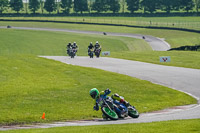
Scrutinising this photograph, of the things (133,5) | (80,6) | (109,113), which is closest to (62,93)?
(109,113)

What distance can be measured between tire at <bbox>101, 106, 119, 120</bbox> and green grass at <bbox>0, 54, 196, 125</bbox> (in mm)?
1500

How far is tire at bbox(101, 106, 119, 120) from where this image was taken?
1638 centimetres

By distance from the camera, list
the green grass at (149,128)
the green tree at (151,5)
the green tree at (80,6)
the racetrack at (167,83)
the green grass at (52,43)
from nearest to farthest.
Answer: the green grass at (149,128) → the racetrack at (167,83) → the green grass at (52,43) → the green tree at (151,5) → the green tree at (80,6)

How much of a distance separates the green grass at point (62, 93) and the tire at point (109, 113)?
4.92 feet

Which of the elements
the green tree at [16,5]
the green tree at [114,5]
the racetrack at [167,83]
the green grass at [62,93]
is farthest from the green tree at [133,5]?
the green grass at [62,93]

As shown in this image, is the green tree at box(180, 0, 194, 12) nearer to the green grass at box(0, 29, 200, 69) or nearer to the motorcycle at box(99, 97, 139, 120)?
the green grass at box(0, 29, 200, 69)

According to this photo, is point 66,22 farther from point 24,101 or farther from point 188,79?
point 24,101

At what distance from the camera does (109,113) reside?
16484mm

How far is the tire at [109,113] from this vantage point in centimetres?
1638

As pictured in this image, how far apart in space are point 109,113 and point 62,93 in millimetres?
6018

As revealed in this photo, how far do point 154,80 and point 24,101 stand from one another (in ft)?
37.9

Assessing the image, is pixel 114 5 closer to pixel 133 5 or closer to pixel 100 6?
pixel 100 6

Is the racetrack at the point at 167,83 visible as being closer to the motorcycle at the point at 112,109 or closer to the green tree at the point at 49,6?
the motorcycle at the point at 112,109

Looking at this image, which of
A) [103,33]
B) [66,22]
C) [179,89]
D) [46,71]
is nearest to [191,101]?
[179,89]
